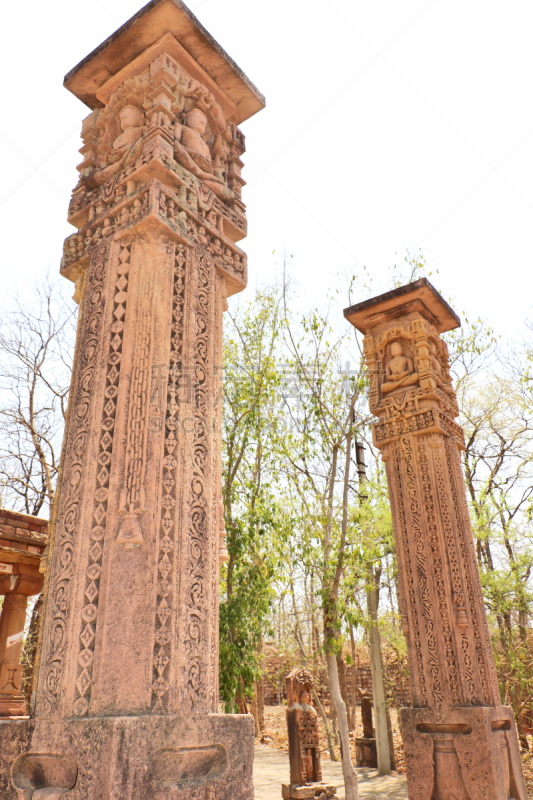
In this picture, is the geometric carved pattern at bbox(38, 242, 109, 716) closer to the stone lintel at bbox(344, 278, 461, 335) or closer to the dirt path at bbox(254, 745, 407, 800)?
the stone lintel at bbox(344, 278, 461, 335)

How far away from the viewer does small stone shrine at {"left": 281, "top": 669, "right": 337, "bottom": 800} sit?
7543 millimetres

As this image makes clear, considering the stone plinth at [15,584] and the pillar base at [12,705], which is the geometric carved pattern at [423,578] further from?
the pillar base at [12,705]

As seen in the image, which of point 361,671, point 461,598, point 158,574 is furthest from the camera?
point 361,671

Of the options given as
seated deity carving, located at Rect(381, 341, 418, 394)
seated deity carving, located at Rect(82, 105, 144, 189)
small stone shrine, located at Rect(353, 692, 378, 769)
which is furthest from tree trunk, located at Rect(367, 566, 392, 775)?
seated deity carving, located at Rect(82, 105, 144, 189)

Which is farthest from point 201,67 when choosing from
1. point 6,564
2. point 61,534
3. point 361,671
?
point 361,671

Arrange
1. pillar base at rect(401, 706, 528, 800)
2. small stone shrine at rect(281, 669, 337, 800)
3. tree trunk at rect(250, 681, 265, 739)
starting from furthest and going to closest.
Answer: tree trunk at rect(250, 681, 265, 739)
small stone shrine at rect(281, 669, 337, 800)
pillar base at rect(401, 706, 528, 800)

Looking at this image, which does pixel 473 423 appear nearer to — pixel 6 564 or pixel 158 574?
pixel 6 564

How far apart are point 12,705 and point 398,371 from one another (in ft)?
20.0

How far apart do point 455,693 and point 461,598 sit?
692 mm

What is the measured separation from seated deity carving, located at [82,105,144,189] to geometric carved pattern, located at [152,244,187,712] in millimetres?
720

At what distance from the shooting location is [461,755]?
397 cm

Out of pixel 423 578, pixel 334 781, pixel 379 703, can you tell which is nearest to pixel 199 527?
pixel 423 578

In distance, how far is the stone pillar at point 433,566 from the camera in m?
4.03

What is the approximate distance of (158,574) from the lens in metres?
2.06
